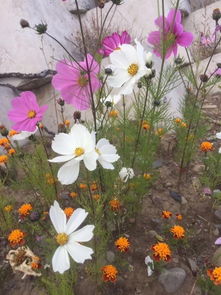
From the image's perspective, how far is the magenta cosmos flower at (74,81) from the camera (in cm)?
144

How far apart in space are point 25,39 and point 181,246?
2.81 meters

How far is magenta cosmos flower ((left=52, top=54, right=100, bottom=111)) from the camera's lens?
4.74 ft

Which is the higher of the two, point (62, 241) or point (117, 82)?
point (117, 82)

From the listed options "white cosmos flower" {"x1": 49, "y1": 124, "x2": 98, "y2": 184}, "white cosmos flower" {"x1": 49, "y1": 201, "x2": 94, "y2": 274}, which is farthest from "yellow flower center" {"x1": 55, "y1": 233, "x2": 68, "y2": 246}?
"white cosmos flower" {"x1": 49, "y1": 124, "x2": 98, "y2": 184}

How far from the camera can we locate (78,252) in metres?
1.09

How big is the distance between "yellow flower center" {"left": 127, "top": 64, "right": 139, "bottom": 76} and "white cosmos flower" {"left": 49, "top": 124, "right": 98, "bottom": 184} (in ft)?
→ 1.11

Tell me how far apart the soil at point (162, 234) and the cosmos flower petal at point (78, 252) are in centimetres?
49

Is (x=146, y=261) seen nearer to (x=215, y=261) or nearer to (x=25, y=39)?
(x=215, y=261)

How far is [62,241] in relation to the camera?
1.13 m

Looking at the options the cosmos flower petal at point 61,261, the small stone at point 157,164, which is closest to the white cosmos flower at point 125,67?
the cosmos flower petal at point 61,261

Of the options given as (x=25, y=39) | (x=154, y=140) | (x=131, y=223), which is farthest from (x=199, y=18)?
(x=131, y=223)

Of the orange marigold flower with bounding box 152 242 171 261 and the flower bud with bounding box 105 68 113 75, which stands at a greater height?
the flower bud with bounding box 105 68 113 75

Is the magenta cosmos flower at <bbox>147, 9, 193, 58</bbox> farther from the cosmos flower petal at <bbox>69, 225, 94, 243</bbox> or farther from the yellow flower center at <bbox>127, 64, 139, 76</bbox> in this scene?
the cosmos flower petal at <bbox>69, 225, 94, 243</bbox>

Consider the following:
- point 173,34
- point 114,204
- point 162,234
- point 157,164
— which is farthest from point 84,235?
point 157,164
